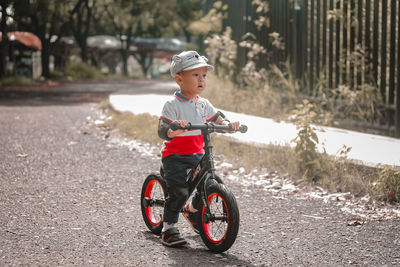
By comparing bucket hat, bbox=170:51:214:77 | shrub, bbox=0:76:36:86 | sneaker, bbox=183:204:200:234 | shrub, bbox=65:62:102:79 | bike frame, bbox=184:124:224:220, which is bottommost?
shrub, bbox=65:62:102:79

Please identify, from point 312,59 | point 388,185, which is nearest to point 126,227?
point 388,185

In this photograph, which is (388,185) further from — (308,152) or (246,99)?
(246,99)

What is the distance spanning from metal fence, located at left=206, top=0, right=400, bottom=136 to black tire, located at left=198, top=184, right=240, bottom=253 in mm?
4556

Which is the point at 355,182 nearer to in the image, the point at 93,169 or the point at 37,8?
the point at 93,169

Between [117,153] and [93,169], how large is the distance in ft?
4.02

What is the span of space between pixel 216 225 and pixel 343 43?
5748 millimetres

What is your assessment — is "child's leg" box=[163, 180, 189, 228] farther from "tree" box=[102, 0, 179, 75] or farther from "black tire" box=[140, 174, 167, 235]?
"tree" box=[102, 0, 179, 75]

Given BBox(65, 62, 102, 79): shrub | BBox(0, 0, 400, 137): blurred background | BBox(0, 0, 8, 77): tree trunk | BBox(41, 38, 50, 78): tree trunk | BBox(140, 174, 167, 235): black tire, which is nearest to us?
BBox(140, 174, 167, 235): black tire

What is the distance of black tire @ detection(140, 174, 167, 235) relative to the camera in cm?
449

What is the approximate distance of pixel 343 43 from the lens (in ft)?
29.8

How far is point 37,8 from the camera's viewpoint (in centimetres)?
3103

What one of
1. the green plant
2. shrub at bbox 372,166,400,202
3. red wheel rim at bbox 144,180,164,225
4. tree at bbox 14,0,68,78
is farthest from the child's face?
tree at bbox 14,0,68,78

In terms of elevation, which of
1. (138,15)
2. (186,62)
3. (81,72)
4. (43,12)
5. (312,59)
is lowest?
(81,72)

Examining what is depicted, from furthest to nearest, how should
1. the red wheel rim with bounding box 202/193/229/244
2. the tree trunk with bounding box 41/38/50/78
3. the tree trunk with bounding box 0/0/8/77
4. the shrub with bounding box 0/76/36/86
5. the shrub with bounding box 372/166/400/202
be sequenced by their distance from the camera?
the tree trunk with bounding box 41/38/50/78 < the shrub with bounding box 0/76/36/86 < the tree trunk with bounding box 0/0/8/77 < the shrub with bounding box 372/166/400/202 < the red wheel rim with bounding box 202/193/229/244
